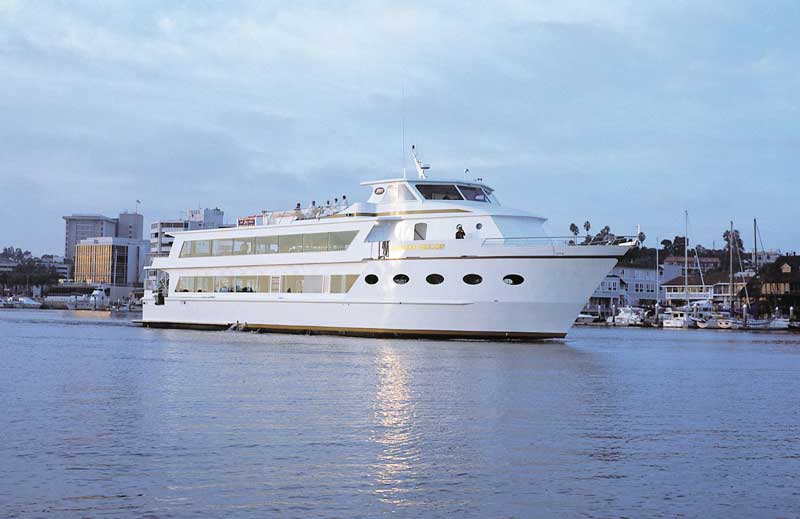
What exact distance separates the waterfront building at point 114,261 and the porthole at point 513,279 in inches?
6421

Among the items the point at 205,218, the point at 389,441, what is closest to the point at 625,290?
the point at 205,218

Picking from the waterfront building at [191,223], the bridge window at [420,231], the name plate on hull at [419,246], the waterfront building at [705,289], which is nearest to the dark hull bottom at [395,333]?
the name plate on hull at [419,246]

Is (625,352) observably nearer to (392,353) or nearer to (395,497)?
(392,353)

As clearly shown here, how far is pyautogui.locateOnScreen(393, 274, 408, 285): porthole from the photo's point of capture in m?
36.0

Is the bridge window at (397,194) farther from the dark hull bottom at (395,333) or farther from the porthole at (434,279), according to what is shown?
the dark hull bottom at (395,333)

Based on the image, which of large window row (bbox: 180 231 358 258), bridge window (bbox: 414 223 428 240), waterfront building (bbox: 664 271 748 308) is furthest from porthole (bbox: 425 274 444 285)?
waterfront building (bbox: 664 271 748 308)

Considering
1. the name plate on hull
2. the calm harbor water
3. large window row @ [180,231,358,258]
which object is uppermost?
large window row @ [180,231,358,258]

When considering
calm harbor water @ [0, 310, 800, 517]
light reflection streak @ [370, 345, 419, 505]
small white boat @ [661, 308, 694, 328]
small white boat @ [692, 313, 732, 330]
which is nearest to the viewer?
calm harbor water @ [0, 310, 800, 517]

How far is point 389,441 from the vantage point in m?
12.7

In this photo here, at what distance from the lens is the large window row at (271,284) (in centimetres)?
3878

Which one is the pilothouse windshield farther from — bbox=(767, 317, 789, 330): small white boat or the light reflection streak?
bbox=(767, 317, 789, 330): small white boat

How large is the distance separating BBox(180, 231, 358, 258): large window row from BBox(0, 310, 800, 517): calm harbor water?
15283 mm

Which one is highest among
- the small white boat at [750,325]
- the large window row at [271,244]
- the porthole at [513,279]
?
the large window row at [271,244]

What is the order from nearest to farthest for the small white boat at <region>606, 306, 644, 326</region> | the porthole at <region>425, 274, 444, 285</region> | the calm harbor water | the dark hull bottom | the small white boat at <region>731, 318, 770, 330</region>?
the calm harbor water, the dark hull bottom, the porthole at <region>425, 274, 444, 285</region>, the small white boat at <region>731, 318, 770, 330</region>, the small white boat at <region>606, 306, 644, 326</region>
